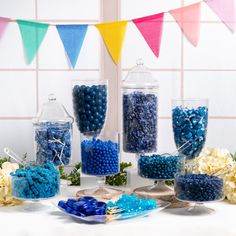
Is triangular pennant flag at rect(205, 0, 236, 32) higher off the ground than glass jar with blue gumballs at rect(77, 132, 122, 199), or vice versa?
triangular pennant flag at rect(205, 0, 236, 32)

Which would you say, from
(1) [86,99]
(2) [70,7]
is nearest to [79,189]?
(1) [86,99]

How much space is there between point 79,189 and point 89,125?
257 millimetres

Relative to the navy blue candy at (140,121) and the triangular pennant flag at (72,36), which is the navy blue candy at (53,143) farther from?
the triangular pennant flag at (72,36)

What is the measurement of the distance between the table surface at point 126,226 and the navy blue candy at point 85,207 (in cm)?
3

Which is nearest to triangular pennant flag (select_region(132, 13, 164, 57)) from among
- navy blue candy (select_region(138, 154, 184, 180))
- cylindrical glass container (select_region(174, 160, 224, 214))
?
navy blue candy (select_region(138, 154, 184, 180))

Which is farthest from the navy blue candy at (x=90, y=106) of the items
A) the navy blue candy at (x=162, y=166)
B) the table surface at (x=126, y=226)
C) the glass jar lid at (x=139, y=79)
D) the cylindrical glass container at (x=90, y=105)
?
the table surface at (x=126, y=226)

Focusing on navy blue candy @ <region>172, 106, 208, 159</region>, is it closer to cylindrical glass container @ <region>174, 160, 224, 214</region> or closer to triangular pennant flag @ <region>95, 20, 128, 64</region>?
cylindrical glass container @ <region>174, 160, 224, 214</region>

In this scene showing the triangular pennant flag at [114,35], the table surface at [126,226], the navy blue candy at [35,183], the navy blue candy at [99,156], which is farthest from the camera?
the triangular pennant flag at [114,35]

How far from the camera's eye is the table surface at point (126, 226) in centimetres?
163

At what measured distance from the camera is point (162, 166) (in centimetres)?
183

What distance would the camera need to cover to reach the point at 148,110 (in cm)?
195

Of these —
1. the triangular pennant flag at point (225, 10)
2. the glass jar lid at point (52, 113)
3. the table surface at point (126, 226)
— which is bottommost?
the table surface at point (126, 226)

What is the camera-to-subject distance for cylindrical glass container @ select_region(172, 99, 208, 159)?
1922 millimetres

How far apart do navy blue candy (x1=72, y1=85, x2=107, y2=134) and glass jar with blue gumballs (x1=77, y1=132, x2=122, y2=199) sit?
2.1 inches
